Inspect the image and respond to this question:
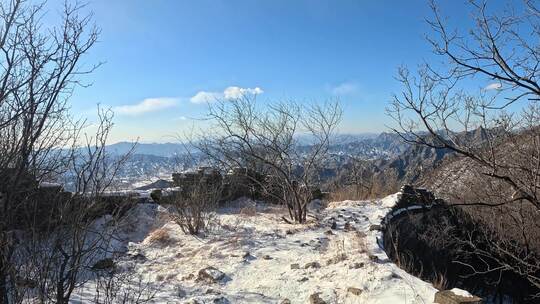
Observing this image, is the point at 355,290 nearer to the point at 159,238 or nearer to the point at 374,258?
the point at 374,258

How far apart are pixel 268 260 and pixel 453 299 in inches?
137

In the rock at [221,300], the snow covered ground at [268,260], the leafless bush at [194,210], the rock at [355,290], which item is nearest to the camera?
the rock at [221,300]

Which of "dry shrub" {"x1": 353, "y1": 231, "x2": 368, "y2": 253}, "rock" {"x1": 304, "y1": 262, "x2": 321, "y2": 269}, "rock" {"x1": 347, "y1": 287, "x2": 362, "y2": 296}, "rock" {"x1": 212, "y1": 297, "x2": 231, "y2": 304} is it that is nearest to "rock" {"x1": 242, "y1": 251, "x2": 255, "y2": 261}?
"rock" {"x1": 304, "y1": 262, "x2": 321, "y2": 269}

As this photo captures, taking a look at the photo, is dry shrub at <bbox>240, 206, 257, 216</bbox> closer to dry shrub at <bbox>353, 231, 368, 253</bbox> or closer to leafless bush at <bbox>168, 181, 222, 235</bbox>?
leafless bush at <bbox>168, 181, 222, 235</bbox>

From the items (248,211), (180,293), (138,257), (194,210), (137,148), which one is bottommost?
(180,293)

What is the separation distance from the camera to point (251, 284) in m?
6.53

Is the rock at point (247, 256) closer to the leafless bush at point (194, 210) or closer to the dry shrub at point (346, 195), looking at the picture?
the leafless bush at point (194, 210)

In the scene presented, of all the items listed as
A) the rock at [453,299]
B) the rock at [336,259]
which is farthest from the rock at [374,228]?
the rock at [453,299]

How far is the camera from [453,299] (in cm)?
467

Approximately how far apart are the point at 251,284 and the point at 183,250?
2.27m

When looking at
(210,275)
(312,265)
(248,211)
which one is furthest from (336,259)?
(248,211)

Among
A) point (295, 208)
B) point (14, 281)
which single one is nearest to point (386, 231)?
point (295, 208)

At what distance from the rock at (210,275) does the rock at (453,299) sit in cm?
329

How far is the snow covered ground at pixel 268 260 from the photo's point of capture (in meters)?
5.66
